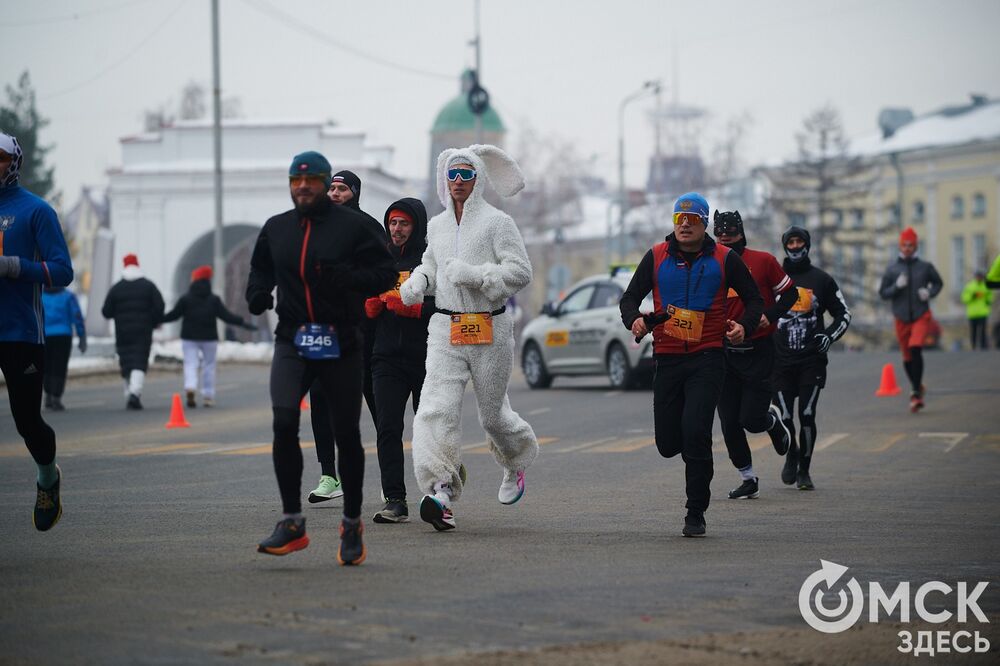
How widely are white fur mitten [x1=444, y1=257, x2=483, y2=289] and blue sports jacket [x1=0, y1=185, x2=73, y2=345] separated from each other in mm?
2133

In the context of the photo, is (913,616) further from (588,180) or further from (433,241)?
(588,180)

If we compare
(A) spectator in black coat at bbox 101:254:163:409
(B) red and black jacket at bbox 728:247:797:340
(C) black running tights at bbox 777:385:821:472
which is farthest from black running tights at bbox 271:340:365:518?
(A) spectator in black coat at bbox 101:254:163:409

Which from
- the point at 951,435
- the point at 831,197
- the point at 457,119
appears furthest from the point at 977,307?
the point at 457,119

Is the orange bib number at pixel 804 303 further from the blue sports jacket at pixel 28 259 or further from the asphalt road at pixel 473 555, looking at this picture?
the blue sports jacket at pixel 28 259

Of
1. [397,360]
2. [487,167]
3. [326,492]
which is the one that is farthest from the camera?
[326,492]

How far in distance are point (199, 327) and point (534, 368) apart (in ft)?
20.9

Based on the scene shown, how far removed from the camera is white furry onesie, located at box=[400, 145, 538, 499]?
967 cm

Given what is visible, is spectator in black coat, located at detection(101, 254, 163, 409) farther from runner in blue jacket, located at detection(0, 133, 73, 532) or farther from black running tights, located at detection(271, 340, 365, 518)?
black running tights, located at detection(271, 340, 365, 518)

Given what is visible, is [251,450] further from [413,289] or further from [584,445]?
[413,289]

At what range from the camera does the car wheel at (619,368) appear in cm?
2653

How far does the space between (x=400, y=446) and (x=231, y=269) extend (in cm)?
5906

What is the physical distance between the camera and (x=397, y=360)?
10.3m

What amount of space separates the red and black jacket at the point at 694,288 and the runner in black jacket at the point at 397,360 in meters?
1.28

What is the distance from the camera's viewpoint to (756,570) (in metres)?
8.10
